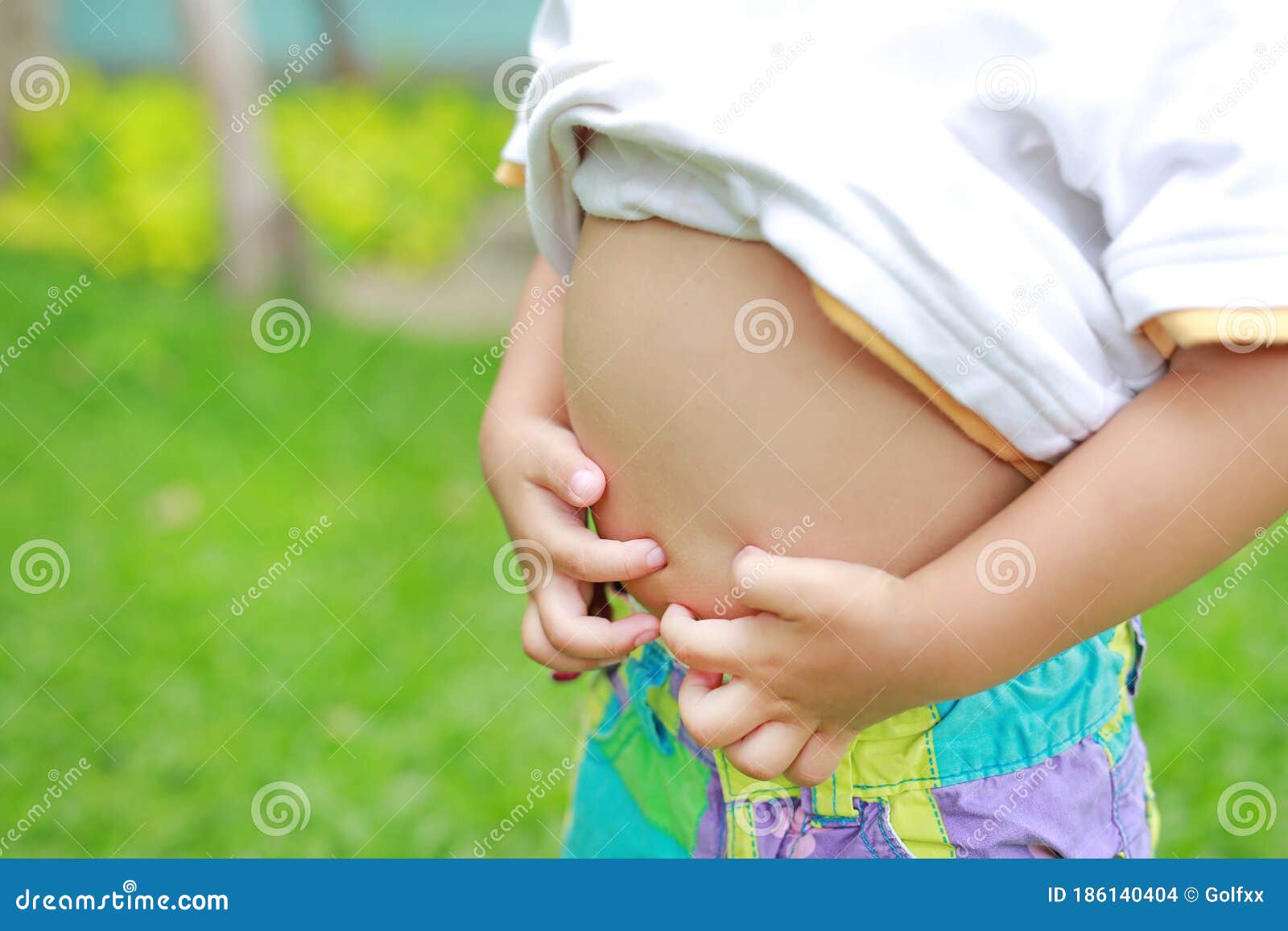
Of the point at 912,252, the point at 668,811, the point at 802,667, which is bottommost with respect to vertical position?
the point at 668,811

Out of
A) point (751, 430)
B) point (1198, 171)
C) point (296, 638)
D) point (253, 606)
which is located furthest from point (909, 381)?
point (253, 606)

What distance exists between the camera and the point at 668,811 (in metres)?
1.17

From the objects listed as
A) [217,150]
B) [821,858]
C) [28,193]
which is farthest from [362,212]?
[821,858]

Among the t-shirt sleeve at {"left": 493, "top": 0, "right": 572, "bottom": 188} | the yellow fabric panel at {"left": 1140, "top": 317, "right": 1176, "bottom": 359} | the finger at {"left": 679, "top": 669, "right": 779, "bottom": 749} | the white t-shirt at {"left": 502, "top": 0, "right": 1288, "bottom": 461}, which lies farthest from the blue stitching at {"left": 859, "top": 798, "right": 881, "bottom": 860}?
the t-shirt sleeve at {"left": 493, "top": 0, "right": 572, "bottom": 188}

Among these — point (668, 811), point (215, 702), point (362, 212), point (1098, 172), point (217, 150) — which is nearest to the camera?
point (1098, 172)

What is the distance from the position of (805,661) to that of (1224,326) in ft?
1.25

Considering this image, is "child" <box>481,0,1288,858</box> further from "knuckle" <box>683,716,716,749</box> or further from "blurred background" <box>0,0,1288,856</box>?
"blurred background" <box>0,0,1288,856</box>

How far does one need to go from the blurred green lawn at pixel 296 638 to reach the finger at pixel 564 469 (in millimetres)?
1257

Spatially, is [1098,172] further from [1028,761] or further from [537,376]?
[537,376]

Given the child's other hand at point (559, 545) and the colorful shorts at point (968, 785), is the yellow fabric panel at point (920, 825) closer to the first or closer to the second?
the colorful shorts at point (968, 785)

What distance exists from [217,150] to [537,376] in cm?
337

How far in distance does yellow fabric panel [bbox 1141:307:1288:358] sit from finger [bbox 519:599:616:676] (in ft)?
1.91

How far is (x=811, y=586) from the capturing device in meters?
0.92

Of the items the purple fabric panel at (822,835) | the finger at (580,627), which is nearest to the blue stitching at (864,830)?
the purple fabric panel at (822,835)
